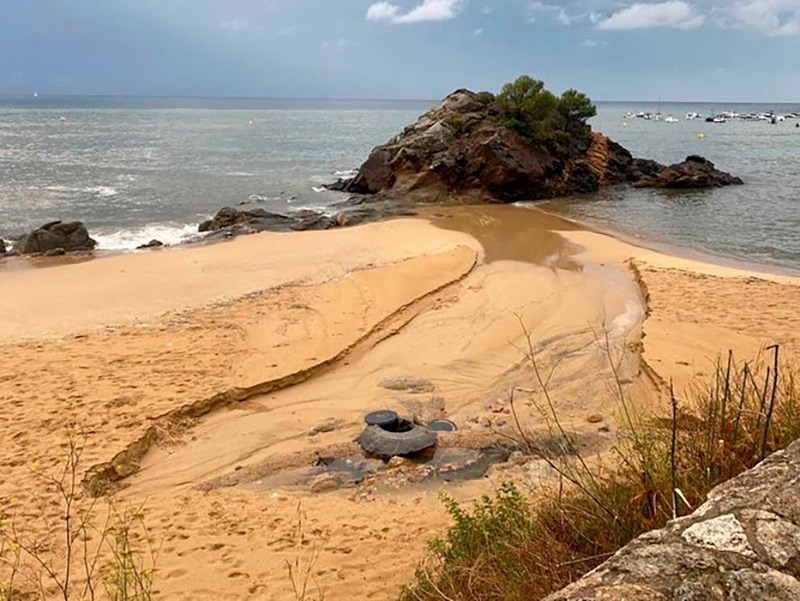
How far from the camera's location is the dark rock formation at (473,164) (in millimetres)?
30094

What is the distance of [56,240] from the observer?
20.1 m

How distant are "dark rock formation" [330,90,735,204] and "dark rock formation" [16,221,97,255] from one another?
14054mm

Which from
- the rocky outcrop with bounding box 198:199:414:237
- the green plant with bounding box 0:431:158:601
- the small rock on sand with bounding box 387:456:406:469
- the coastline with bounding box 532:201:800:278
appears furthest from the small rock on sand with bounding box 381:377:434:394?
the rocky outcrop with bounding box 198:199:414:237

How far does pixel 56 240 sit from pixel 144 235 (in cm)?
369

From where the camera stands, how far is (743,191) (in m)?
33.8

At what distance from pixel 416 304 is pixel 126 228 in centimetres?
1585

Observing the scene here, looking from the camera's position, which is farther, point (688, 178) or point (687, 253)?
point (688, 178)

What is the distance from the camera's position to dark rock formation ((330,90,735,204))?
30094 millimetres

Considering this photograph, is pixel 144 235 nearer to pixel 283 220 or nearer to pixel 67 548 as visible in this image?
pixel 283 220

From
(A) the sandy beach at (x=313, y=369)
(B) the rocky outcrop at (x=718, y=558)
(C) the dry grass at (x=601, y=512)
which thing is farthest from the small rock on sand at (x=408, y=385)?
(B) the rocky outcrop at (x=718, y=558)

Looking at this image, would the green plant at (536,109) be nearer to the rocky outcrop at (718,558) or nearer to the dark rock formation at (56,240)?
the dark rock formation at (56,240)

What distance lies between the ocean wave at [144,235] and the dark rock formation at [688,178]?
24.5m

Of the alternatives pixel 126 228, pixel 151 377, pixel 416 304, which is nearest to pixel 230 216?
pixel 126 228

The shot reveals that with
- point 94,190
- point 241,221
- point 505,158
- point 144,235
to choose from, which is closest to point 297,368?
point 241,221
